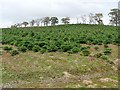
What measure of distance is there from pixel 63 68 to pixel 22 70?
13.7 ft

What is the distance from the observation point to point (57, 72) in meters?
11.5

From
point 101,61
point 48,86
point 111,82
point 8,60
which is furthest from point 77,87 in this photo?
point 8,60

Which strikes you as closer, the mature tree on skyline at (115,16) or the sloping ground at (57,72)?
the sloping ground at (57,72)

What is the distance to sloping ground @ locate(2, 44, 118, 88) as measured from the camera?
30.3 ft

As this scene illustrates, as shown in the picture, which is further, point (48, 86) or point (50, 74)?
point (50, 74)

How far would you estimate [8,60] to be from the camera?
1377 cm

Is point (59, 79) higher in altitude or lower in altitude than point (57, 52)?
lower

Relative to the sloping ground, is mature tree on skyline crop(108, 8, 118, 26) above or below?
above

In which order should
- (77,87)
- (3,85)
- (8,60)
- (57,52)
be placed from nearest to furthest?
(77,87)
(3,85)
(8,60)
(57,52)

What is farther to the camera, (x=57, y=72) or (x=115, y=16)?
(x=115, y=16)

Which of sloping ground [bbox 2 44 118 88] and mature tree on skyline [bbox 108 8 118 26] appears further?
mature tree on skyline [bbox 108 8 118 26]

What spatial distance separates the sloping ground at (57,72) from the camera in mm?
9242

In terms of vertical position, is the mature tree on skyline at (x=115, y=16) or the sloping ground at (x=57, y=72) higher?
the mature tree on skyline at (x=115, y=16)

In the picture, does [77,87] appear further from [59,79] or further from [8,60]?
[8,60]
